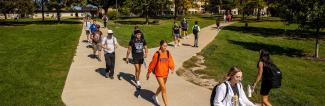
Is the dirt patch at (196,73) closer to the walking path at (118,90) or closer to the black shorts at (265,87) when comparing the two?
the walking path at (118,90)

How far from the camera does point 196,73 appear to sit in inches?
666

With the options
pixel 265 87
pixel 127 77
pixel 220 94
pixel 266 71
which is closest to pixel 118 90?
pixel 127 77

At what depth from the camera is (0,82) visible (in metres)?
14.4

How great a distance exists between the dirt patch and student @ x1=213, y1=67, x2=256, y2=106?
24.3ft

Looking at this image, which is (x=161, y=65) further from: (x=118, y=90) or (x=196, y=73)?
(x=196, y=73)

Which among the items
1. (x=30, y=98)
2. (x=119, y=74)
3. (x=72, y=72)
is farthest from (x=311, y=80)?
(x=30, y=98)

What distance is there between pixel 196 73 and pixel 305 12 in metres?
11.2

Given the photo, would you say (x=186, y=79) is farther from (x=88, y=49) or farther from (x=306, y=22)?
(x=306, y=22)

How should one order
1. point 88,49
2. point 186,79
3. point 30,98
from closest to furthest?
point 30,98
point 186,79
point 88,49

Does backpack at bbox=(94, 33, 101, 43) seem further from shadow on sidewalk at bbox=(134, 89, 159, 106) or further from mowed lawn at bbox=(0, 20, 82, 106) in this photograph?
shadow on sidewalk at bbox=(134, 89, 159, 106)

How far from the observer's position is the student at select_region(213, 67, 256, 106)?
6629 mm

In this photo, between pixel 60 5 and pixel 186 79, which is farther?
pixel 60 5

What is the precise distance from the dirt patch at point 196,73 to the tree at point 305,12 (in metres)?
8.10

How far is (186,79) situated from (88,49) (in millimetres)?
9392
